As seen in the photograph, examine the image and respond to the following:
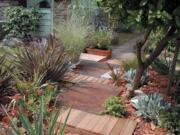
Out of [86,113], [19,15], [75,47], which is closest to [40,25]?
[19,15]

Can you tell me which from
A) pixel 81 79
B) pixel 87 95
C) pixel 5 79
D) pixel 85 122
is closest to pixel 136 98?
pixel 87 95

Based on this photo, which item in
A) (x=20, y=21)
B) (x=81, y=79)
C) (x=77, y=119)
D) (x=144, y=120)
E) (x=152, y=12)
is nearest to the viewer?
(x=152, y=12)

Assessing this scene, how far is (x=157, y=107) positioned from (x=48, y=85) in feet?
5.00

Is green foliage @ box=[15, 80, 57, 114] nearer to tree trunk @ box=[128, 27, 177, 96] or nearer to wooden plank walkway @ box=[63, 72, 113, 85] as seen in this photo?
wooden plank walkway @ box=[63, 72, 113, 85]

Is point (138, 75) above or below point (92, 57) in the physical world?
above

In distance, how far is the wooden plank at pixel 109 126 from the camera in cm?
350

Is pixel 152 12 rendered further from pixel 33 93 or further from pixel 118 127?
pixel 33 93

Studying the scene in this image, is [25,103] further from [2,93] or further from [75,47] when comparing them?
[75,47]

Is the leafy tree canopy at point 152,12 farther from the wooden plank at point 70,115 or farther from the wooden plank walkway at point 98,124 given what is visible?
the wooden plank at point 70,115

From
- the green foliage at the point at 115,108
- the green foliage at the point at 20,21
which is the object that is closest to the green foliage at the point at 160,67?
the green foliage at the point at 115,108

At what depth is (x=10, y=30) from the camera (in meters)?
9.13

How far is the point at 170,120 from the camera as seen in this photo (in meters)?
3.66

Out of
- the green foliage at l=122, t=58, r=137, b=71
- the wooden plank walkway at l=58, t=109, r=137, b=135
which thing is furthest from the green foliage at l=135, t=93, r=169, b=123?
the green foliage at l=122, t=58, r=137, b=71

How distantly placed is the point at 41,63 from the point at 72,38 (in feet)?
6.62
